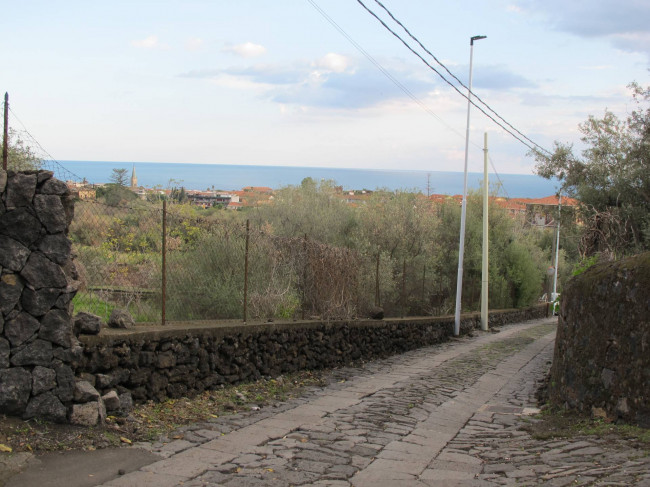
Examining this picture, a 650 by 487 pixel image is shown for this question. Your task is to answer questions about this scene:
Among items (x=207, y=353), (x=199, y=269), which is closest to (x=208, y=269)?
(x=199, y=269)

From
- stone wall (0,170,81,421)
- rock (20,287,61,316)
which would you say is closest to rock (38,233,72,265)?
stone wall (0,170,81,421)

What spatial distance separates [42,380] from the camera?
6.10 metres

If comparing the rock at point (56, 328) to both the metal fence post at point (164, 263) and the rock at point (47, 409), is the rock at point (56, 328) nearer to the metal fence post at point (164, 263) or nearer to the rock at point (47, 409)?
the rock at point (47, 409)

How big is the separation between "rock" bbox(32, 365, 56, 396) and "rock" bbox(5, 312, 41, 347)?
0.32 metres

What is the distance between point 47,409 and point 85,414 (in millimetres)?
359

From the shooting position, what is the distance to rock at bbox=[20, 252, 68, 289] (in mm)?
6129

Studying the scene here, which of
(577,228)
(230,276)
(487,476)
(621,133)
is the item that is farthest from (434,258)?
(487,476)

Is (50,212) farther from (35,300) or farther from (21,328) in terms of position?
(21,328)

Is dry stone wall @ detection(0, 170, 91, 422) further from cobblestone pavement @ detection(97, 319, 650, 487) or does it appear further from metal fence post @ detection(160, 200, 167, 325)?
metal fence post @ detection(160, 200, 167, 325)

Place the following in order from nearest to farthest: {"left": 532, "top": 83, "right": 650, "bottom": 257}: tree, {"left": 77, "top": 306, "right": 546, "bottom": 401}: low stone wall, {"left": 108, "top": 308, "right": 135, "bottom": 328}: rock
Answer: {"left": 77, "top": 306, "right": 546, "bottom": 401}: low stone wall, {"left": 108, "top": 308, "right": 135, "bottom": 328}: rock, {"left": 532, "top": 83, "right": 650, "bottom": 257}: tree

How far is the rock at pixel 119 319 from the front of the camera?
7.36 m

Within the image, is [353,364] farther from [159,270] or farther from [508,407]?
[159,270]

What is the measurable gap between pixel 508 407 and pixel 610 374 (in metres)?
2.56

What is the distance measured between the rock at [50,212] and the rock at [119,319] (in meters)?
1.46
